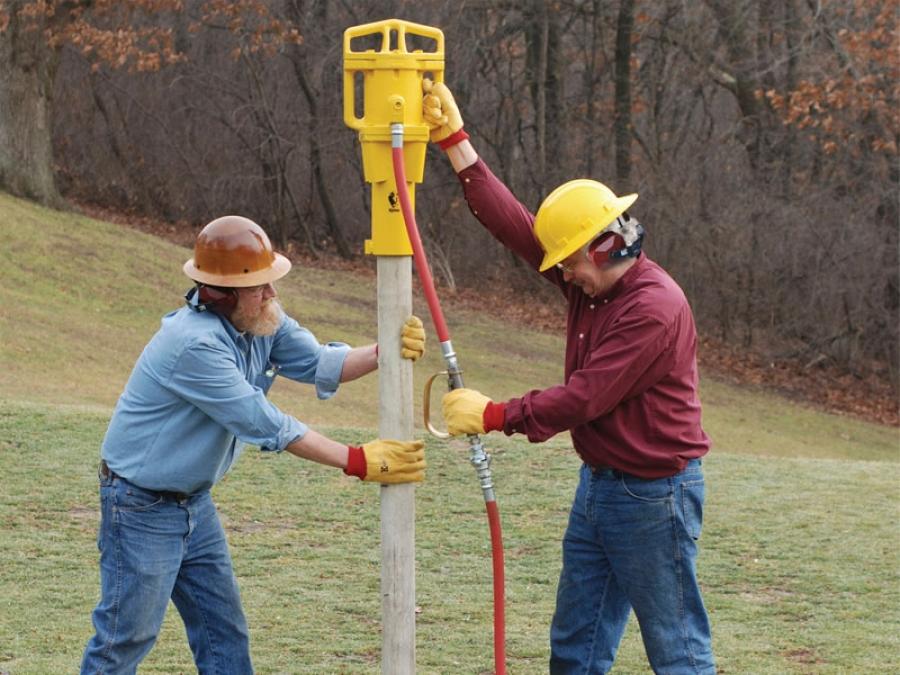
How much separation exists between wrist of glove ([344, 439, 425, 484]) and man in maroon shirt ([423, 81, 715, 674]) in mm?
158

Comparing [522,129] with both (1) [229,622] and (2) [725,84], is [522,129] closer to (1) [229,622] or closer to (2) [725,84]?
(2) [725,84]

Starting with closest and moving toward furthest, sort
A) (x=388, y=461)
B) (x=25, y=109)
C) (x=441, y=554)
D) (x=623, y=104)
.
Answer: (x=388, y=461)
(x=441, y=554)
(x=25, y=109)
(x=623, y=104)

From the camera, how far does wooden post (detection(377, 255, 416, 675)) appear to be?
3871 millimetres

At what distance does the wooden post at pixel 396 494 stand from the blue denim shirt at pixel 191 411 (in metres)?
0.29

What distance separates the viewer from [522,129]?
2512cm

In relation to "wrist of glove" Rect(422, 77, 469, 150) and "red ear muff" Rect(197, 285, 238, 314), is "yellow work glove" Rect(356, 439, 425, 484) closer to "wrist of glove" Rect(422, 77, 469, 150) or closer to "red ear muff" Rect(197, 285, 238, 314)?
"red ear muff" Rect(197, 285, 238, 314)

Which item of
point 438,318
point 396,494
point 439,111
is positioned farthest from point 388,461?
point 439,111

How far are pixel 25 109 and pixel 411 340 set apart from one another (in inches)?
754

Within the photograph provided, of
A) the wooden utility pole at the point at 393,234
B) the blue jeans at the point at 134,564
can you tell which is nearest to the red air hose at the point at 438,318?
the wooden utility pole at the point at 393,234

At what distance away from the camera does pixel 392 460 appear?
152 inches

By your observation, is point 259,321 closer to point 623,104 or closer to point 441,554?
point 441,554

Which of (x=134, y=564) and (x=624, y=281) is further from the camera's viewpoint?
(x=624, y=281)

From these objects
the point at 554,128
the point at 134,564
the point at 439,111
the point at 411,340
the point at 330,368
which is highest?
the point at 439,111

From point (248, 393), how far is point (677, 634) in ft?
5.08
